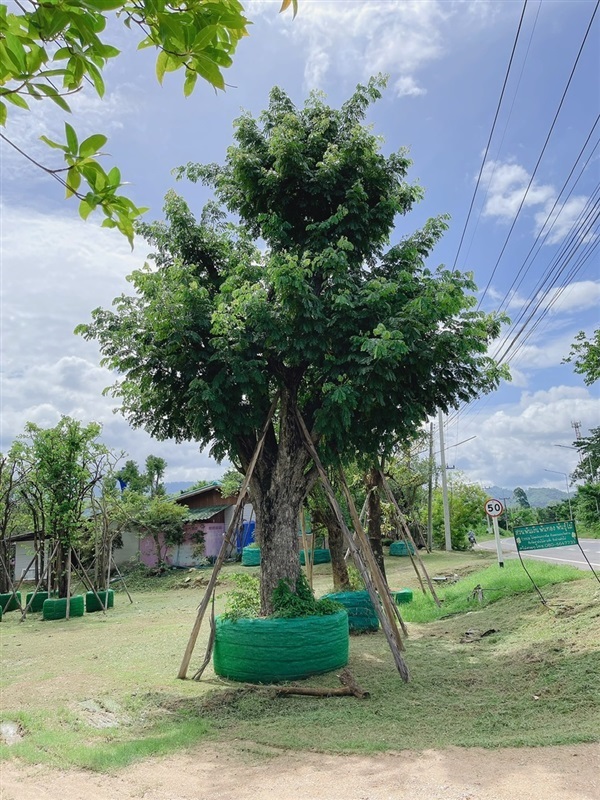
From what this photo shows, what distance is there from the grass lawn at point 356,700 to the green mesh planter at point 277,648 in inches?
7.9

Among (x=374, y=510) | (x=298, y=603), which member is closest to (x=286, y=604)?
(x=298, y=603)

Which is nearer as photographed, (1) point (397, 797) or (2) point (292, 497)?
(1) point (397, 797)

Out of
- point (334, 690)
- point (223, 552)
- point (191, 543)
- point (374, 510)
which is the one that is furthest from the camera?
point (191, 543)

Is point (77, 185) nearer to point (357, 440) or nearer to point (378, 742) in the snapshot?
point (378, 742)

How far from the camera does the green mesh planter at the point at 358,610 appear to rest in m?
10.6

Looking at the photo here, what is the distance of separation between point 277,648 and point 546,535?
525 cm

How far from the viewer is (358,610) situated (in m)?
10.7

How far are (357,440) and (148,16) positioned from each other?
6.94 meters

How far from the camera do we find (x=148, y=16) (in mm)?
1755

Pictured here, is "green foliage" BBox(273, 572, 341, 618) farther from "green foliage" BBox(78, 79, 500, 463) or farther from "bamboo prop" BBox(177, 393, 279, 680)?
"green foliage" BBox(78, 79, 500, 463)

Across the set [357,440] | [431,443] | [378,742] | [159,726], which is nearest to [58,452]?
[357,440]

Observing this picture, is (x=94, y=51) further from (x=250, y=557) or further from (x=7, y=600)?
(x=250, y=557)

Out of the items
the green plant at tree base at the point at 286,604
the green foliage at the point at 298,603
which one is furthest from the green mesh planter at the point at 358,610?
the green foliage at the point at 298,603

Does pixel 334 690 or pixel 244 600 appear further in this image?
pixel 244 600
